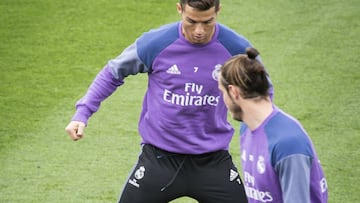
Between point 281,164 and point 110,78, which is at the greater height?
point 281,164

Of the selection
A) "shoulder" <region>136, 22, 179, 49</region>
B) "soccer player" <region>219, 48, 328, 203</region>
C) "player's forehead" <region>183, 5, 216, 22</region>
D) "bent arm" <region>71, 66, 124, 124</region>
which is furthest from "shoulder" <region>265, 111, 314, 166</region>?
"bent arm" <region>71, 66, 124, 124</region>

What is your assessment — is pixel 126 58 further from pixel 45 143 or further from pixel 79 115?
pixel 45 143

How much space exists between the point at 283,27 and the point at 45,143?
392cm

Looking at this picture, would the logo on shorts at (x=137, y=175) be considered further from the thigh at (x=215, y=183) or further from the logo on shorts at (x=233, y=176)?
the logo on shorts at (x=233, y=176)

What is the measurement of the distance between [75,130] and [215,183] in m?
0.96

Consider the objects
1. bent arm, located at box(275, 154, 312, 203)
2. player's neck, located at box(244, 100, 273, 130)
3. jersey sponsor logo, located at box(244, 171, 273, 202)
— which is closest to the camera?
bent arm, located at box(275, 154, 312, 203)

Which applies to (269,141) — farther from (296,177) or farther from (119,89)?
(119,89)

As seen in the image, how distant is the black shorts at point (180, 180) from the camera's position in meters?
5.85

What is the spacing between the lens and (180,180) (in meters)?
5.88

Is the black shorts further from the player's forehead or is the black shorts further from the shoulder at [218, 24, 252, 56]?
the player's forehead

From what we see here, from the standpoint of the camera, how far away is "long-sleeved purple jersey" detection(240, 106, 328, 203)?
4.36m

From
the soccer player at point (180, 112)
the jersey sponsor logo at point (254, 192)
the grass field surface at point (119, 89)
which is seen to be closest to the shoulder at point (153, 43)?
the soccer player at point (180, 112)

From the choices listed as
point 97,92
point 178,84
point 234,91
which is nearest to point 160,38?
point 178,84

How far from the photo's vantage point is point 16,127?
28.8 feet
